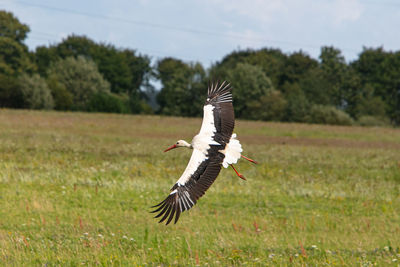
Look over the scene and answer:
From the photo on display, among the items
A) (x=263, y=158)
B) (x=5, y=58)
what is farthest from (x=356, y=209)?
(x=5, y=58)

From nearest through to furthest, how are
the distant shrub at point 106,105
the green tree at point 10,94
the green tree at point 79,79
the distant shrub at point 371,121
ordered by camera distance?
the green tree at point 10,94 → the distant shrub at point 106,105 → the distant shrub at point 371,121 → the green tree at point 79,79

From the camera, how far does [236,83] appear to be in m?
84.6

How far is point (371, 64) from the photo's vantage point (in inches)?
3868

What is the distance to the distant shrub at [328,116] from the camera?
71500 millimetres

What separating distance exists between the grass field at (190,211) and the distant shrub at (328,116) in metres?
39.1

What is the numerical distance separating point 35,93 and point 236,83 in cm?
3062

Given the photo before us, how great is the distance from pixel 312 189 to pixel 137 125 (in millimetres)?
33675

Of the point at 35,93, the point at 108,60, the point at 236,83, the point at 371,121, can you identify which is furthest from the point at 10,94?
the point at 371,121

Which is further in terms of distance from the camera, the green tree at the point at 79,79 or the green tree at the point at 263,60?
the green tree at the point at 263,60

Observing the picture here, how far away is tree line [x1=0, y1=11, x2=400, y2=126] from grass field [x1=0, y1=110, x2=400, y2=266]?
138 feet

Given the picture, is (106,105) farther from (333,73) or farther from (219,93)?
(219,93)

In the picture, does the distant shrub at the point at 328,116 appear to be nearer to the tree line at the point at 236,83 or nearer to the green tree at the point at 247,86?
the tree line at the point at 236,83

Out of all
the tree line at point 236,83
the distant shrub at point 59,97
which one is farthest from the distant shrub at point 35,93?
the distant shrub at point 59,97

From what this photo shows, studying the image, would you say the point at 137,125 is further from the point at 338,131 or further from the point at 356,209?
the point at 356,209
